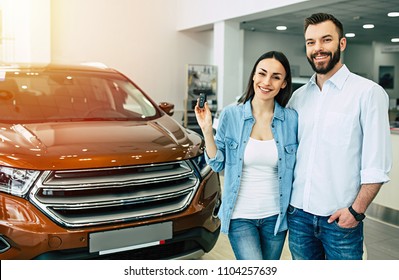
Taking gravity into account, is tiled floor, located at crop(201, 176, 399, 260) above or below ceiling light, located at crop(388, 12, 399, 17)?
below

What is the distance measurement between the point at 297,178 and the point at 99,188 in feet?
3.03

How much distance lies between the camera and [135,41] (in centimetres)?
991

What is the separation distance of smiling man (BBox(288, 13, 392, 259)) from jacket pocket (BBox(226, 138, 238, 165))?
0.25 m

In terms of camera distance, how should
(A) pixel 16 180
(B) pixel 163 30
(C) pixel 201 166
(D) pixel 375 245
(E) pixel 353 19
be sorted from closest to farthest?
1. (A) pixel 16 180
2. (C) pixel 201 166
3. (D) pixel 375 245
4. (E) pixel 353 19
5. (B) pixel 163 30

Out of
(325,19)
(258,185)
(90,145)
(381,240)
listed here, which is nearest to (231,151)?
(258,185)

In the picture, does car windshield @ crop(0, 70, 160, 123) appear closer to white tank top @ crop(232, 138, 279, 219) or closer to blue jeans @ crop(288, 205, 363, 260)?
white tank top @ crop(232, 138, 279, 219)

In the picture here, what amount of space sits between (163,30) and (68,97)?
312 inches

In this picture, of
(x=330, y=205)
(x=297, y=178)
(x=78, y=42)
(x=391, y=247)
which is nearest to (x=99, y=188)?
(x=297, y=178)

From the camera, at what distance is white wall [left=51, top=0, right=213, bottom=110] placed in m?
9.08

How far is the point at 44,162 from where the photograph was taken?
1.83 metres

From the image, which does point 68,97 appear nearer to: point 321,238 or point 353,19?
point 321,238

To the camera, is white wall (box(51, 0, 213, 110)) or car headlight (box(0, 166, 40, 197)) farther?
white wall (box(51, 0, 213, 110))

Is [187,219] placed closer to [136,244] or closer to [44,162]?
[136,244]

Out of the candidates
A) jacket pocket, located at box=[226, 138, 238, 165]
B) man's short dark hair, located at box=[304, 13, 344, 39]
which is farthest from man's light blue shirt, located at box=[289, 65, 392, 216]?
jacket pocket, located at box=[226, 138, 238, 165]
